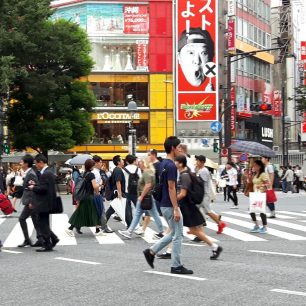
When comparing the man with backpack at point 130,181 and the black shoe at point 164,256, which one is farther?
the man with backpack at point 130,181

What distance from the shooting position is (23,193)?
13070 mm

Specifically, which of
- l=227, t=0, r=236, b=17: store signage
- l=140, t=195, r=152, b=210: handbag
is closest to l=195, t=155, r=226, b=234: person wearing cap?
l=140, t=195, r=152, b=210: handbag

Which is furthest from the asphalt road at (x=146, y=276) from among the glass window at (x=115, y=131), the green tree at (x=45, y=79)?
the glass window at (x=115, y=131)

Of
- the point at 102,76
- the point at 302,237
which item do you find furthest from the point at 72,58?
the point at 302,237

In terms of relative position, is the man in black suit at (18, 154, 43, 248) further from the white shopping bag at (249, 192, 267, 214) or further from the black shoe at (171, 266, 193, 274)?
the white shopping bag at (249, 192, 267, 214)

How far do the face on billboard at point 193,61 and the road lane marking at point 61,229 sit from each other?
118 feet

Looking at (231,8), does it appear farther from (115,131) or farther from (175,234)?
(175,234)

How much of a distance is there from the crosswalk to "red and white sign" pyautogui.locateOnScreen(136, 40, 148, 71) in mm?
37682

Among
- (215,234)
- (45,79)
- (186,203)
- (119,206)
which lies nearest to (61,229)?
(119,206)

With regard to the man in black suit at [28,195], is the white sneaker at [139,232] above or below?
below

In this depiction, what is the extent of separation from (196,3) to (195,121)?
9.00 m

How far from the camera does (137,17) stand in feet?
189

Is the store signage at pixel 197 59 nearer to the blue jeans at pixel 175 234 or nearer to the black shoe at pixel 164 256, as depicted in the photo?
the black shoe at pixel 164 256

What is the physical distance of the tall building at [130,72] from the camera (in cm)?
5722
